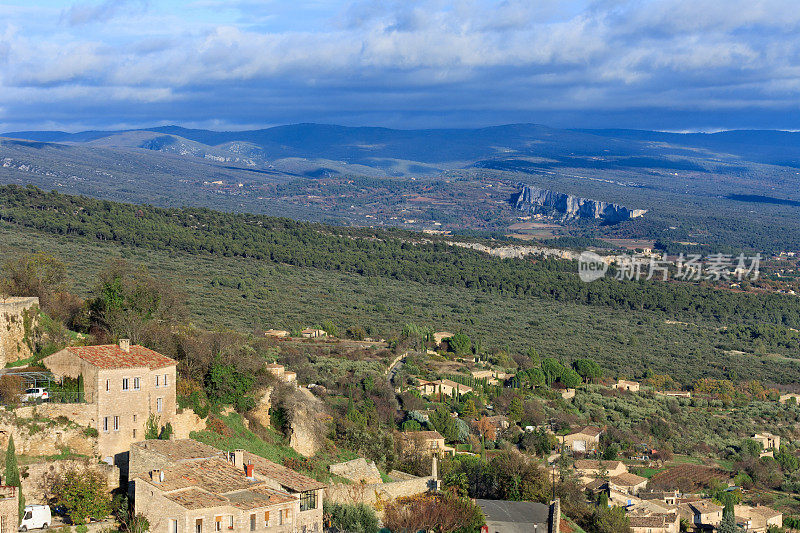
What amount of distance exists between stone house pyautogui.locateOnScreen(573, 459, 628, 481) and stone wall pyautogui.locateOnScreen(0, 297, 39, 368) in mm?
19633

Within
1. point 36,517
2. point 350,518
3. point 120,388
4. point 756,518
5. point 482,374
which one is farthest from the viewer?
point 482,374

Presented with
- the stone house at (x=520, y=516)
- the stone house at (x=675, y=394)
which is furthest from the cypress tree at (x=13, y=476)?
the stone house at (x=675, y=394)

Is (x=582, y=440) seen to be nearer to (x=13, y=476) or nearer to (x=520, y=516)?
(x=520, y=516)

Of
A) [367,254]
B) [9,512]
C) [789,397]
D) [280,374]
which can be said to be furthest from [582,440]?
[367,254]

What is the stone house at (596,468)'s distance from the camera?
38.3 m

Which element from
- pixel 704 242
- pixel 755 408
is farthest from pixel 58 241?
pixel 704 242

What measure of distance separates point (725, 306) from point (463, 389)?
159 feet

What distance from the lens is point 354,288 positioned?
74.4 metres

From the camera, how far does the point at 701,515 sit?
3603cm

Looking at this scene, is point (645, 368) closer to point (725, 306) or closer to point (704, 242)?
point (725, 306)

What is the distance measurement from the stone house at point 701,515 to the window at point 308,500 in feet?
53.9

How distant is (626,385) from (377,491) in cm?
3200

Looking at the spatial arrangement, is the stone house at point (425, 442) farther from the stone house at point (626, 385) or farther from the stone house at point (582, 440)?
the stone house at point (626, 385)

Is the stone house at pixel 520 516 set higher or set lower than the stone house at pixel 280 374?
lower
